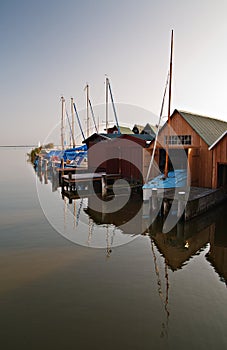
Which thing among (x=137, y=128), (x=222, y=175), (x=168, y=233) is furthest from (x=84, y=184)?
(x=137, y=128)

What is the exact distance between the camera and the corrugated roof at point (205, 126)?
16.9 m

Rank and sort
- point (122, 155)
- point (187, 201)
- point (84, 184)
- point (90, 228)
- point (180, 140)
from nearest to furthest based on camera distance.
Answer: point (90, 228), point (187, 201), point (180, 140), point (122, 155), point (84, 184)

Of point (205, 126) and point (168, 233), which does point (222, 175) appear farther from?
point (168, 233)

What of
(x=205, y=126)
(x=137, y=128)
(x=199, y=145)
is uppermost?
(x=137, y=128)

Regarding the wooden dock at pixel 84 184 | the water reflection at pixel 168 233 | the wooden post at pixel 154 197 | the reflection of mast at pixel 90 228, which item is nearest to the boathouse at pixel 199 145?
the water reflection at pixel 168 233

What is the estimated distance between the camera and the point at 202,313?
5832 millimetres

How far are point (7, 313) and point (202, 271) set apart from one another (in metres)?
5.96

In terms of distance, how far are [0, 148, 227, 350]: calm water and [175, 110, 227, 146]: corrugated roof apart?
6499 millimetres

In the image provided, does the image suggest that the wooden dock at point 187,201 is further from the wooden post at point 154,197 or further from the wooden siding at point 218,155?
the wooden siding at point 218,155

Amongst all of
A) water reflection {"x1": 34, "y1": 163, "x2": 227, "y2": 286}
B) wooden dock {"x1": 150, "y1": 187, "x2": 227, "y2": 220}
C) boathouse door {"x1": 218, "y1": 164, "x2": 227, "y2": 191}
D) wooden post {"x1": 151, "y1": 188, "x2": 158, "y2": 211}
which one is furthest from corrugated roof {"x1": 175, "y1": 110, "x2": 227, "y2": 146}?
wooden post {"x1": 151, "y1": 188, "x2": 158, "y2": 211}

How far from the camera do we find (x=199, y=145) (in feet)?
55.0

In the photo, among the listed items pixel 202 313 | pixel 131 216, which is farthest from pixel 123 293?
pixel 131 216

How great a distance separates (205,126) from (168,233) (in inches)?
417

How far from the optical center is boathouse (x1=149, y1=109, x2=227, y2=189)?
50.8 feet
